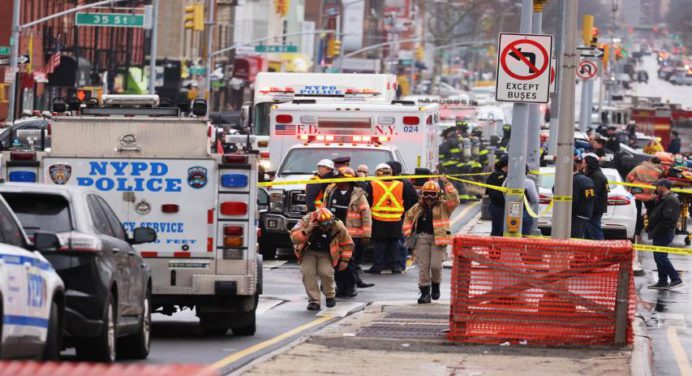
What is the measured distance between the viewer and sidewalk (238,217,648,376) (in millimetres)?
13242

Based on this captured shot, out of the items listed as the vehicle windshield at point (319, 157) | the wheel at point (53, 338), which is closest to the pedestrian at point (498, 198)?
the vehicle windshield at point (319, 157)

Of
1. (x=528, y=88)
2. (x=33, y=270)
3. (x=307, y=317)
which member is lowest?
(x=307, y=317)

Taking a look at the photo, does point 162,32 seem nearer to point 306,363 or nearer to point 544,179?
point 544,179

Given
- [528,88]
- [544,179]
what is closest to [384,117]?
[544,179]

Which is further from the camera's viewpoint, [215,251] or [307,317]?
[307,317]

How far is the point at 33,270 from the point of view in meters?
10.2

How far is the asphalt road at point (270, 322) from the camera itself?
14297mm

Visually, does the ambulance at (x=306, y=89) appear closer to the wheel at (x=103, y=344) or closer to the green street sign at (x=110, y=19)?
the green street sign at (x=110, y=19)

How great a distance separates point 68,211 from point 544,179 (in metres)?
18.9

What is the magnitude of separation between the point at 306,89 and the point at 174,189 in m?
17.9

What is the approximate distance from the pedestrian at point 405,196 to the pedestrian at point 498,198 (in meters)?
→ 1.16

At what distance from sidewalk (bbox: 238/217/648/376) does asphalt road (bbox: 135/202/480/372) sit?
380 mm

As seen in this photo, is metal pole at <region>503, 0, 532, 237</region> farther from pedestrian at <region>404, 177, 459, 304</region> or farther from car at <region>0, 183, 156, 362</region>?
car at <region>0, 183, 156, 362</region>

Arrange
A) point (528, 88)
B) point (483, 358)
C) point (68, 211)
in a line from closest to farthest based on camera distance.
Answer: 1. point (68, 211)
2. point (483, 358)
3. point (528, 88)
